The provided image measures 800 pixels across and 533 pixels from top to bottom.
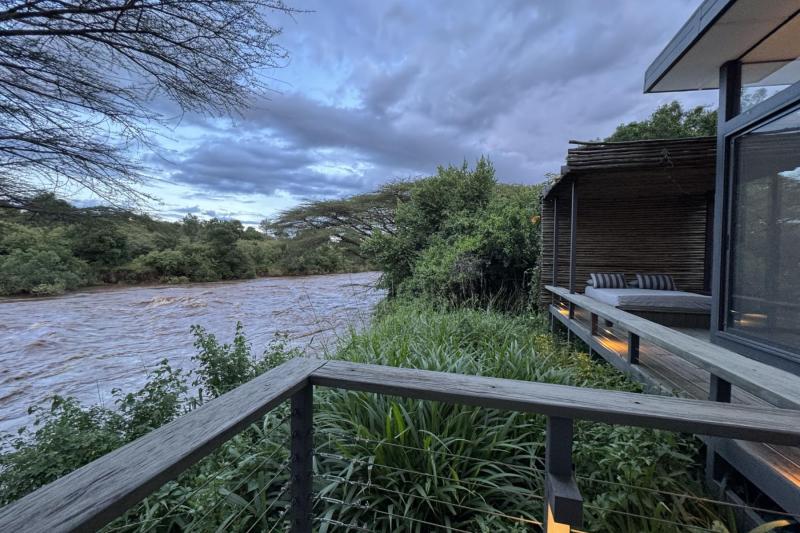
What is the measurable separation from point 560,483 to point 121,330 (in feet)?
32.0

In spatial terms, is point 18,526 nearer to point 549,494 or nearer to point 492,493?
point 549,494

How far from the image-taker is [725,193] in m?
2.61

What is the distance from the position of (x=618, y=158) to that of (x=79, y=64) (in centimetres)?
450

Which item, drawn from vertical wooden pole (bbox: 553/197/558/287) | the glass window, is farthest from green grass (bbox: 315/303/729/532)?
vertical wooden pole (bbox: 553/197/558/287)

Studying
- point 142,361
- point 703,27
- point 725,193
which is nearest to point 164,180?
point 703,27

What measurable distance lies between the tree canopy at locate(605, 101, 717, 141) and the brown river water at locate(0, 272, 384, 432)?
1015 cm

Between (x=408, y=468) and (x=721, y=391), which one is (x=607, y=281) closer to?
(x=721, y=391)

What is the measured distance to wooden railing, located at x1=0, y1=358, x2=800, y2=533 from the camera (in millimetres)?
546

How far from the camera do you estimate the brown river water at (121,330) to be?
5141 mm

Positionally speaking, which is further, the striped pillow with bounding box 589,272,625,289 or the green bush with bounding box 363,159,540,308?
the green bush with bounding box 363,159,540,308

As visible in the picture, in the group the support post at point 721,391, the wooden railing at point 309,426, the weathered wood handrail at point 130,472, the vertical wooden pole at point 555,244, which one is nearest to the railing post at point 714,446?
the support post at point 721,391

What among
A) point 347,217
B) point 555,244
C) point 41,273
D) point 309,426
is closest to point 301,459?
point 309,426

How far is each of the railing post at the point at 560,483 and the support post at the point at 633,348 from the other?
2.34 meters

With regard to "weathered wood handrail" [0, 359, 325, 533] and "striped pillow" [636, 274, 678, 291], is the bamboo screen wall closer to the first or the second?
"striped pillow" [636, 274, 678, 291]
